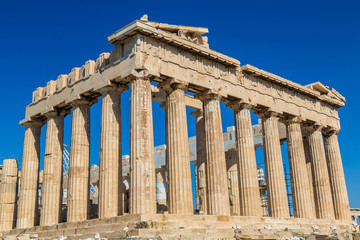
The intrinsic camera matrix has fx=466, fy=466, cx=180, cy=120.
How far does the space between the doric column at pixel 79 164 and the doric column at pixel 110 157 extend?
2.41 metres

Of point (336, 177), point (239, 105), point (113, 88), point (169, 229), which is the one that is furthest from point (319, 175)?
point (169, 229)

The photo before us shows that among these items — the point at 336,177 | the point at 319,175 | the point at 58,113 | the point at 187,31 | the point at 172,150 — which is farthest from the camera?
the point at 336,177

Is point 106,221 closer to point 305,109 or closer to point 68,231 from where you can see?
point 68,231

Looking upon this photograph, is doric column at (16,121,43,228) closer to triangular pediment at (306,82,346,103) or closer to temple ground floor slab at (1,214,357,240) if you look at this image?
temple ground floor slab at (1,214,357,240)

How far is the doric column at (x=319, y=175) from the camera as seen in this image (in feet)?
111

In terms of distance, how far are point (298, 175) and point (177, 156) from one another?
1117 centimetres

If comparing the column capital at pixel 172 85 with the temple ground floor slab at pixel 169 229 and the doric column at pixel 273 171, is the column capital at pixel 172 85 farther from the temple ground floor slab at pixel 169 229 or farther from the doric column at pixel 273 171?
the doric column at pixel 273 171

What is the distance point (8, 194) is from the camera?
31719 millimetres

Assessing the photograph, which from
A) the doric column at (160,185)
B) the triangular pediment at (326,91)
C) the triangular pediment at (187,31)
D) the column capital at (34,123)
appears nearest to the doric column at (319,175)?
the triangular pediment at (326,91)

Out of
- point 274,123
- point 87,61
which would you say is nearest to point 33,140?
point 87,61

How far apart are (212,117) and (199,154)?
203 inches

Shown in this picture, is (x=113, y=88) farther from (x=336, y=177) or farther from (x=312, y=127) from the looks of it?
(x=336, y=177)

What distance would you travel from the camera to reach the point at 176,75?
25.8 meters

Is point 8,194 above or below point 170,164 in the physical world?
below
